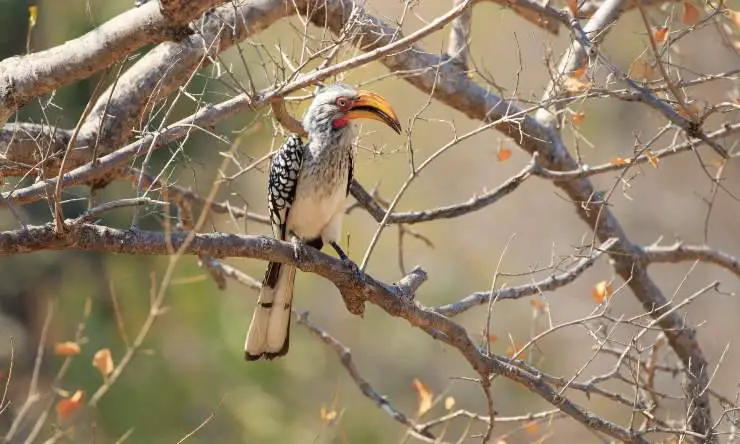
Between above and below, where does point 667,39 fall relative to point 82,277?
below

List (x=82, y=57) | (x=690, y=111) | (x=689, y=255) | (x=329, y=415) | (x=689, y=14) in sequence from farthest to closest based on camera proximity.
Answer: (x=689, y=255), (x=329, y=415), (x=689, y=14), (x=82, y=57), (x=690, y=111)

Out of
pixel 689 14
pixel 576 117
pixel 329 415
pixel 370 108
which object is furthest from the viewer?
pixel 370 108

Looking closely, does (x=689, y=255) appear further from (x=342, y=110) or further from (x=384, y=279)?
(x=384, y=279)

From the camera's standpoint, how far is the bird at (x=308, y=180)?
11.7ft

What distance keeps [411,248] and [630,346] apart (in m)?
9.16

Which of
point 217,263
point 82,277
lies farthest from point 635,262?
point 82,277

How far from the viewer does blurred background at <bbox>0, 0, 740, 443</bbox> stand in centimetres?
707

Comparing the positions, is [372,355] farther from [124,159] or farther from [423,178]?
[124,159]

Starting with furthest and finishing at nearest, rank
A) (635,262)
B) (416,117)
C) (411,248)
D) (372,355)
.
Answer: (411,248) → (372,355) → (635,262) → (416,117)

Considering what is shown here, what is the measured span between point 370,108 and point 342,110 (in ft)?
0.39

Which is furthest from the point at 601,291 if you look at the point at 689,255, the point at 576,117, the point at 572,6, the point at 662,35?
the point at 572,6

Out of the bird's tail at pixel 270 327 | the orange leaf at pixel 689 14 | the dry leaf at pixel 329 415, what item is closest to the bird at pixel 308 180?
the bird's tail at pixel 270 327

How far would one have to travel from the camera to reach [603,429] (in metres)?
2.91

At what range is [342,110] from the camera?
3594 millimetres
